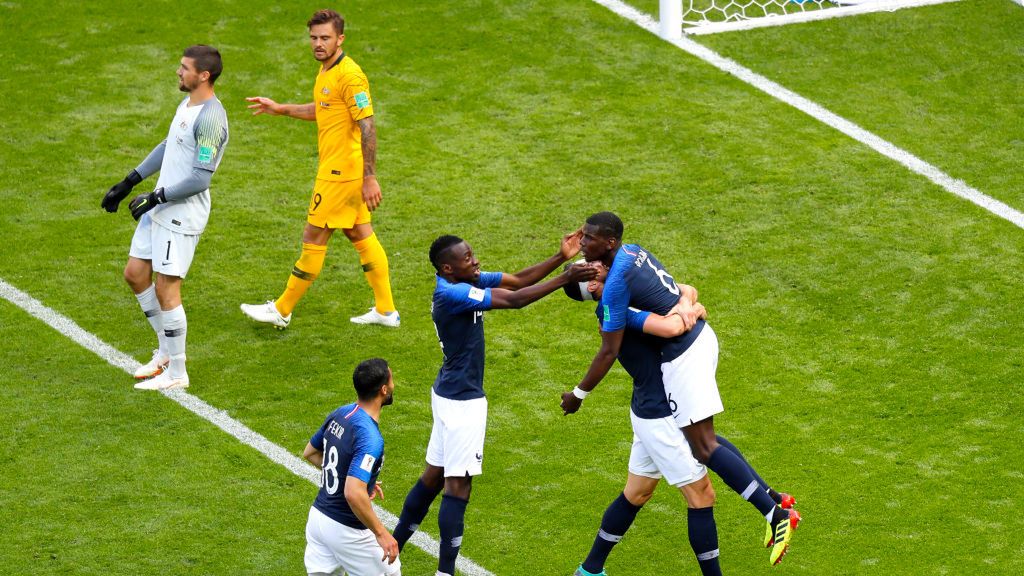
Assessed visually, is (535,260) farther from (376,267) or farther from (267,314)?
(267,314)

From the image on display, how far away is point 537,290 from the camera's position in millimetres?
7508

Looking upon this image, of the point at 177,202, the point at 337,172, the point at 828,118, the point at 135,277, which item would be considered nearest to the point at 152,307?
the point at 135,277

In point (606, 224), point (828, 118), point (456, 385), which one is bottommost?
point (828, 118)

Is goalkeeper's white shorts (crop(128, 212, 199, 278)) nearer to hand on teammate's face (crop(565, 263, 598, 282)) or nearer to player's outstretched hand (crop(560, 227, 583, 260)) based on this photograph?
player's outstretched hand (crop(560, 227, 583, 260))

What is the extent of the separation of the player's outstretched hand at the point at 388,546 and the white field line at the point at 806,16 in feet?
30.5

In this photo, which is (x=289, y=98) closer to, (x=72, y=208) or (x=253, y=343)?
(x=72, y=208)

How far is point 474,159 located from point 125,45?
4.35 m

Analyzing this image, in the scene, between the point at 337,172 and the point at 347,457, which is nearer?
the point at 347,457

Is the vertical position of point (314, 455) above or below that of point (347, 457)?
below

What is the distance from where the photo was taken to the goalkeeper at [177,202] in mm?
9523

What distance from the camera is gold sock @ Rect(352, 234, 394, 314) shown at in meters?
10.5

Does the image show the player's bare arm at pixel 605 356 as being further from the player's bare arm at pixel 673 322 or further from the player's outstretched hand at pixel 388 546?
the player's outstretched hand at pixel 388 546

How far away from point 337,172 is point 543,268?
2.86 meters

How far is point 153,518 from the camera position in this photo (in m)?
8.46
